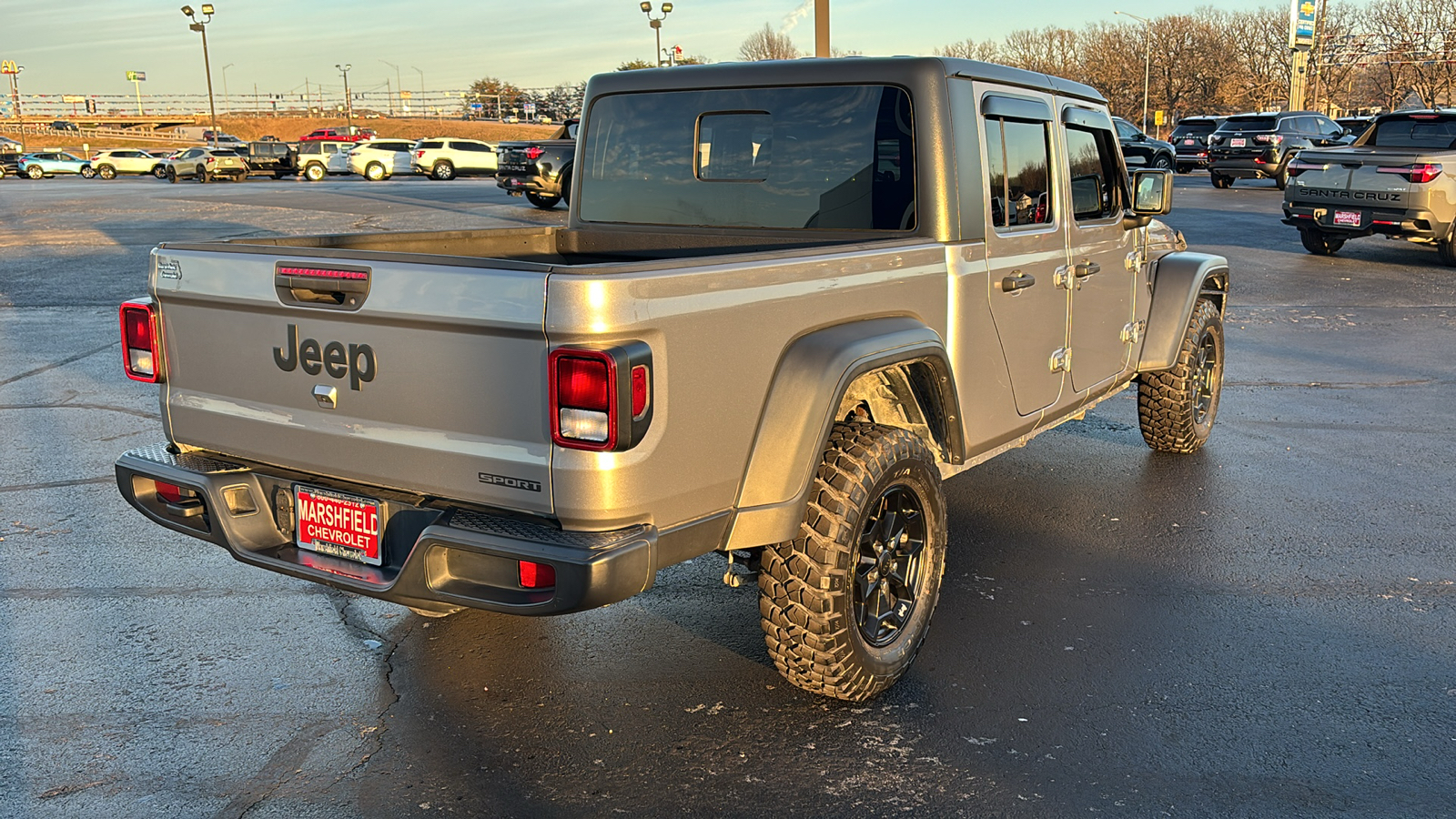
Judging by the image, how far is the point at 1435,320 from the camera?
38.0ft

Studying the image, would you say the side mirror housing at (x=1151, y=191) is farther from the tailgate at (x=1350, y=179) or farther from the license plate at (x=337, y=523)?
the tailgate at (x=1350, y=179)

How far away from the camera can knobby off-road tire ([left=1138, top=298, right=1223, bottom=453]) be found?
6.44 meters

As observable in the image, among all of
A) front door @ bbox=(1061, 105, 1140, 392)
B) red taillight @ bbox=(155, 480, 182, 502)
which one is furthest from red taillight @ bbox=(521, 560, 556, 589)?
front door @ bbox=(1061, 105, 1140, 392)

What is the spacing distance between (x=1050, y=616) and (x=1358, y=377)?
5.83m

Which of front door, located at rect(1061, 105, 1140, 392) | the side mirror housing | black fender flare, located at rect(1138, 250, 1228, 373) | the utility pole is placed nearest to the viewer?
front door, located at rect(1061, 105, 1140, 392)

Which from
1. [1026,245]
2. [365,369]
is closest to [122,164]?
[1026,245]

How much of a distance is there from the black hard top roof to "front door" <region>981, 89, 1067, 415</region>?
104mm

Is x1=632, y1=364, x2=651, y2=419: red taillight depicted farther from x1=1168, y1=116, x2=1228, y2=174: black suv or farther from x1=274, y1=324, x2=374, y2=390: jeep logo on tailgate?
x1=1168, y1=116, x2=1228, y2=174: black suv

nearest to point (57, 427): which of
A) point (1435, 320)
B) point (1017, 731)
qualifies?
point (1017, 731)

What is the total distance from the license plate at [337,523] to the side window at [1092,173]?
3266mm

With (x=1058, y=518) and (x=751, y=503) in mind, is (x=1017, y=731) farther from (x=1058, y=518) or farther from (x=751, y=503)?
(x=1058, y=518)

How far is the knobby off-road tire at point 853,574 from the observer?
11.7ft

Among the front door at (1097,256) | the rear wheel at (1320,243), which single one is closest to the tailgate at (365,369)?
the front door at (1097,256)

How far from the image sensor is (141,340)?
3869mm
